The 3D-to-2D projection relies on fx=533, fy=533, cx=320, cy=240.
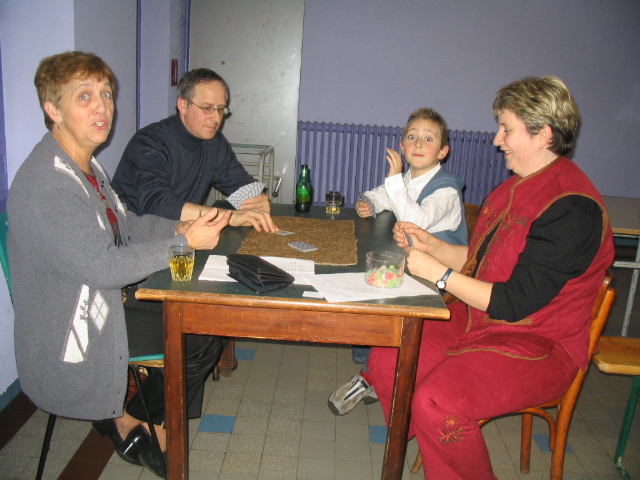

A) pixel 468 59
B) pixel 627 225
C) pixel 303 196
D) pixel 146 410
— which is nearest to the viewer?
pixel 146 410

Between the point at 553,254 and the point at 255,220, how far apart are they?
1.07m

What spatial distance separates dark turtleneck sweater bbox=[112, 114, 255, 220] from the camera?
2125mm

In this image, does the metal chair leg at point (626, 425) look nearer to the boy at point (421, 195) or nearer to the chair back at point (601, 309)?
the chair back at point (601, 309)

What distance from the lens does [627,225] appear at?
9.32ft

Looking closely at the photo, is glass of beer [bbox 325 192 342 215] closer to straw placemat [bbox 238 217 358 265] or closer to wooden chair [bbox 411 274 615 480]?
straw placemat [bbox 238 217 358 265]

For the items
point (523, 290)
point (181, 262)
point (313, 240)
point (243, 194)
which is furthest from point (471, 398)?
point (243, 194)

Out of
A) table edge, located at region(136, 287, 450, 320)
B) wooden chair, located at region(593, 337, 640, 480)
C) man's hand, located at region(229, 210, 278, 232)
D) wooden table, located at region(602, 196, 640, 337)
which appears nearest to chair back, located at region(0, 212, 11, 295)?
table edge, located at region(136, 287, 450, 320)

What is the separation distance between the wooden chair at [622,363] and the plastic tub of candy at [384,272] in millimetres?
790

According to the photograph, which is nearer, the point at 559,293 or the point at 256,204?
the point at 559,293

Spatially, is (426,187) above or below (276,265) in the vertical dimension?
above

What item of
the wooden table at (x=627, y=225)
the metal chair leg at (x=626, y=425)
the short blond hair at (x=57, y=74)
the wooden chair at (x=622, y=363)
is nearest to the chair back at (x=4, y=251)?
the short blond hair at (x=57, y=74)

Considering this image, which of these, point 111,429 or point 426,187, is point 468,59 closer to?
point 426,187

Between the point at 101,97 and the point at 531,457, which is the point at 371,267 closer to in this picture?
the point at 101,97

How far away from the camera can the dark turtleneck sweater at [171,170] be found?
83.7 inches
